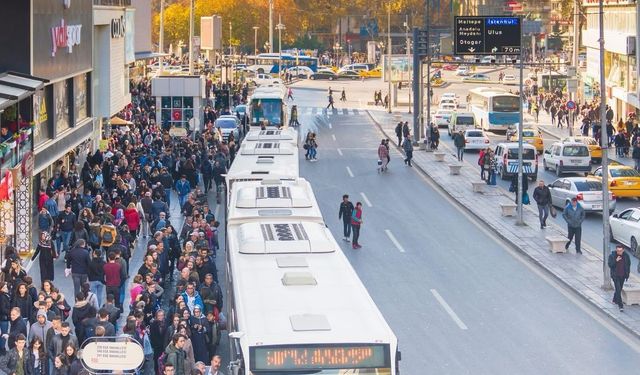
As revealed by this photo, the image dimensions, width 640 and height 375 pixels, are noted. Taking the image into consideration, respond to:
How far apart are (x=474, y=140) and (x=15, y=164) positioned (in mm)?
34520

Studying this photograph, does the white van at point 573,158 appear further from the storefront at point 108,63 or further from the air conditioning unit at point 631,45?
the storefront at point 108,63

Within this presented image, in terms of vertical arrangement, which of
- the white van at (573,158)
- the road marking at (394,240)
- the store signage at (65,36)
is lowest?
the road marking at (394,240)

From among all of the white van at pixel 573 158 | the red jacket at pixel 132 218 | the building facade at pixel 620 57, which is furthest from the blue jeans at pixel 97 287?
the building facade at pixel 620 57

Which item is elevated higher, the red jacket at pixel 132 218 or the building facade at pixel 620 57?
the building facade at pixel 620 57

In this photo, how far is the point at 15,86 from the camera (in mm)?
34188

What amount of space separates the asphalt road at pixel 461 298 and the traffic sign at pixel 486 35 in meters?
11.7

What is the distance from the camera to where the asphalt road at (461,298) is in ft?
80.9

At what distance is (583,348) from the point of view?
25516 millimetres

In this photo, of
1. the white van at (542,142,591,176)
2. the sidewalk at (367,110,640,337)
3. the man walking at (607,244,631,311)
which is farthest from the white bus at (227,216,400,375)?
the white van at (542,142,591,176)

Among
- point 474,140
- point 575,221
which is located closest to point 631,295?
point 575,221

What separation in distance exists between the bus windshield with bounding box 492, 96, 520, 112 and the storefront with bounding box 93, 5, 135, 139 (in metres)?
22.0

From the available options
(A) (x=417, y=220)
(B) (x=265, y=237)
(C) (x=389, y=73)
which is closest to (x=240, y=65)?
(C) (x=389, y=73)

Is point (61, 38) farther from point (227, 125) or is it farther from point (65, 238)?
point (227, 125)

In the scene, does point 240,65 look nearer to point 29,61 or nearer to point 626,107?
point 626,107
